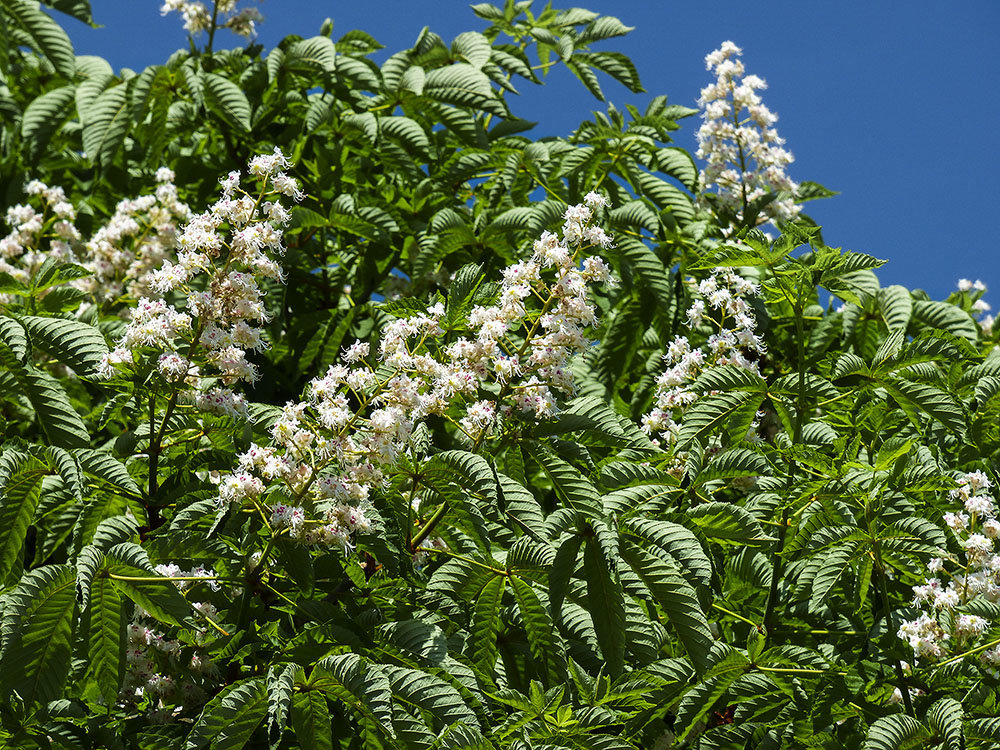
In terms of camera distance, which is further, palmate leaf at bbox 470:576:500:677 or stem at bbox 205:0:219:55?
stem at bbox 205:0:219:55

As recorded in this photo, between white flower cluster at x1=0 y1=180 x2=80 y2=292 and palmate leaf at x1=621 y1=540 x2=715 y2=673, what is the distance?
11.8 ft

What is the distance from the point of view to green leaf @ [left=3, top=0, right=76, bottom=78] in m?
Answer: 4.83

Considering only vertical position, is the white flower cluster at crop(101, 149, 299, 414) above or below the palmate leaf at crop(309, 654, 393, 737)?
above

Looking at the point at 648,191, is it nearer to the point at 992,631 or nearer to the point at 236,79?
the point at 236,79

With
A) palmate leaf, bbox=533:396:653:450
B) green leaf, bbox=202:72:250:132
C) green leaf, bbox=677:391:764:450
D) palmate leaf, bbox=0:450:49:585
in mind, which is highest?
green leaf, bbox=202:72:250:132

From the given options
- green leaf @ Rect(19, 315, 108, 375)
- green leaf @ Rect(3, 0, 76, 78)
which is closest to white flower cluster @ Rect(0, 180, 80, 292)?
green leaf @ Rect(3, 0, 76, 78)

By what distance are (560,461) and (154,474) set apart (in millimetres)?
1027

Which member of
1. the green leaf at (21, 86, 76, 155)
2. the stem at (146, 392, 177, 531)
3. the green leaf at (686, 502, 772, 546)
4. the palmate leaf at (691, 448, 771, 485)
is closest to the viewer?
the stem at (146, 392, 177, 531)

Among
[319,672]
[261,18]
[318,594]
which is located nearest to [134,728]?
[318,594]

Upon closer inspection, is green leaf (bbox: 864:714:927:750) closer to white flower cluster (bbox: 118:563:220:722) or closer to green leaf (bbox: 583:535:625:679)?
green leaf (bbox: 583:535:625:679)

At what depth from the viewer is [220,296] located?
256 cm

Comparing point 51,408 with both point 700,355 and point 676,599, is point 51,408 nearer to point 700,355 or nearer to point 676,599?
point 676,599

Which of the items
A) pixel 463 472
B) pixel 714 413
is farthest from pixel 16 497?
pixel 714 413

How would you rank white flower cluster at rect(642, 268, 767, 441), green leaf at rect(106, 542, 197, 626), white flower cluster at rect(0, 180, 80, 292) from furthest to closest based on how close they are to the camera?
white flower cluster at rect(0, 180, 80, 292)
white flower cluster at rect(642, 268, 767, 441)
green leaf at rect(106, 542, 197, 626)
